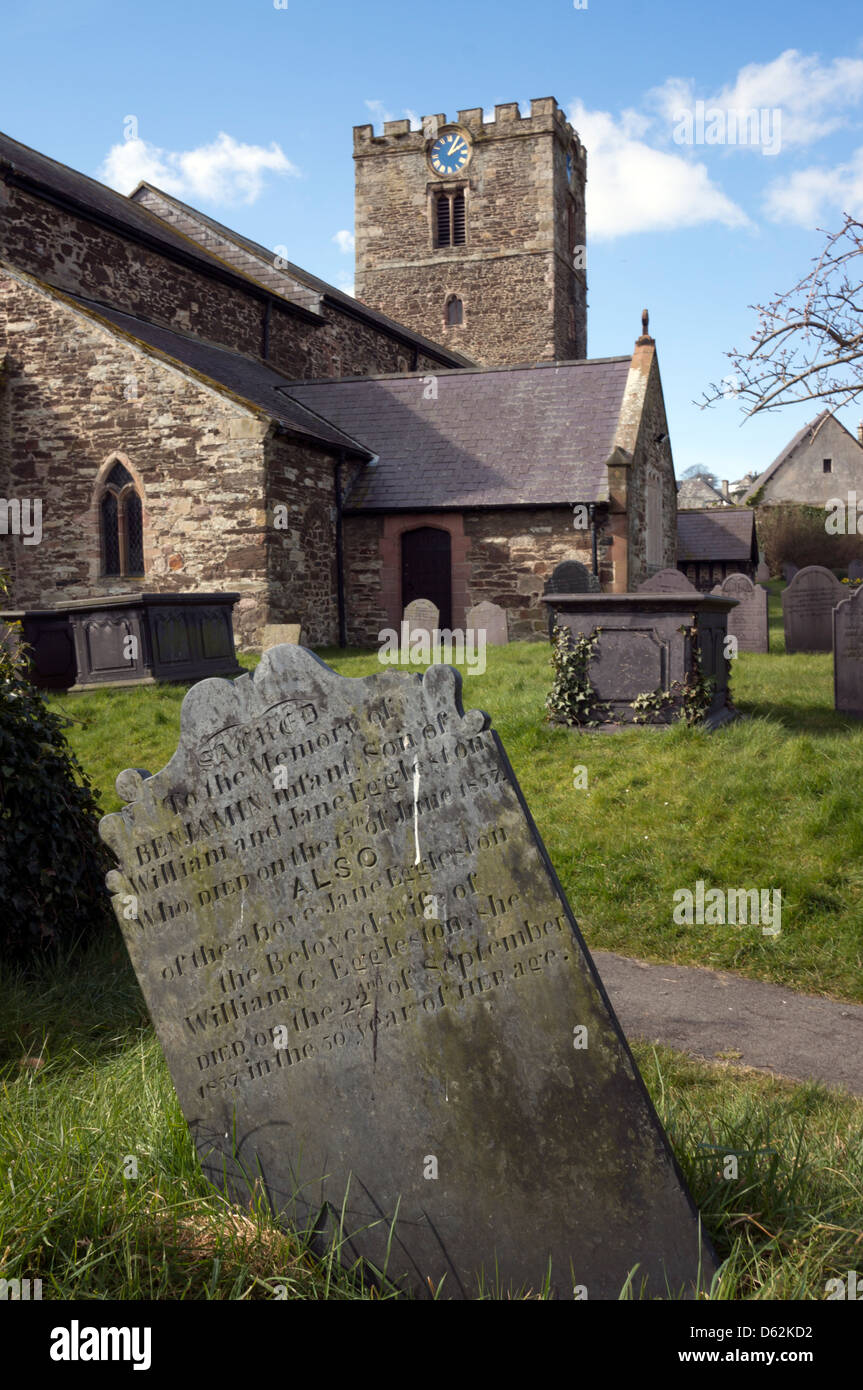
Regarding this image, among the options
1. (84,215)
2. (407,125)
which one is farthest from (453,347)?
(84,215)

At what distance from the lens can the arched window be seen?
1717cm

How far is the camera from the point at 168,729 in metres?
9.77

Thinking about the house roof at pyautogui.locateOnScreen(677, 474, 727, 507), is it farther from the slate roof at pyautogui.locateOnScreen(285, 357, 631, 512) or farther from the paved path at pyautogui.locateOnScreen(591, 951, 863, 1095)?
the paved path at pyautogui.locateOnScreen(591, 951, 863, 1095)

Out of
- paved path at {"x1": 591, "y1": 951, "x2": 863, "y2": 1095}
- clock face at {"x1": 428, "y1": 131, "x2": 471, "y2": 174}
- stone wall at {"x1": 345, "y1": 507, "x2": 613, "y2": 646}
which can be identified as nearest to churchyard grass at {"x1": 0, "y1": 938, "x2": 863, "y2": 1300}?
paved path at {"x1": 591, "y1": 951, "x2": 863, "y2": 1095}

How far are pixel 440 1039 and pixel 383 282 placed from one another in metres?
42.3

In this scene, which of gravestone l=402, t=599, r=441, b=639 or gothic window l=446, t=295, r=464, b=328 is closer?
gravestone l=402, t=599, r=441, b=639

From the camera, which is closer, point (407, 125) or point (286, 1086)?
point (286, 1086)

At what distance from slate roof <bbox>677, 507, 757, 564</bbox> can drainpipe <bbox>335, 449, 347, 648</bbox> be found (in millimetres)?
13377

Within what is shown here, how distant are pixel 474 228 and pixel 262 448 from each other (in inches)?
1086

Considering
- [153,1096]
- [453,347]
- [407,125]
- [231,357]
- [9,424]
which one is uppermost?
[407,125]

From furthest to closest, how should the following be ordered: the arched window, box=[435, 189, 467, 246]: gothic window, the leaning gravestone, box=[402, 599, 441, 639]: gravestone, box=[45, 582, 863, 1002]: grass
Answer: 1. box=[435, 189, 467, 246]: gothic window
2. the arched window
3. box=[402, 599, 441, 639]: gravestone
4. box=[45, 582, 863, 1002]: grass
5. the leaning gravestone

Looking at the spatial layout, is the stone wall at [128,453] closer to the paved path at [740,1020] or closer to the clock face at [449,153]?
the paved path at [740,1020]
